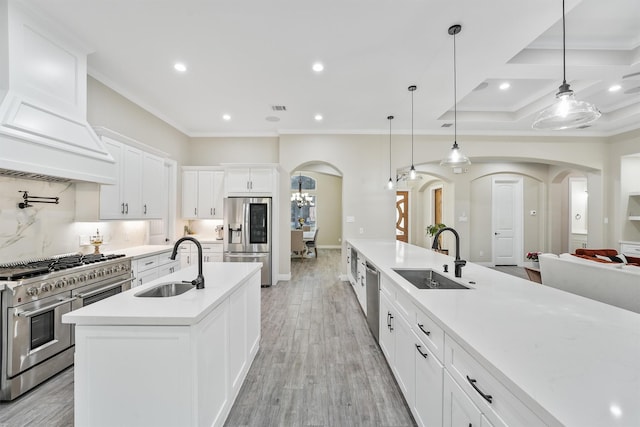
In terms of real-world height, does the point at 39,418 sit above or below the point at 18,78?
below

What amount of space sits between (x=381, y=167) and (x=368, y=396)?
14.1 ft

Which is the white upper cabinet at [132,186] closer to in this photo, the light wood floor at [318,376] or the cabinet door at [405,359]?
the light wood floor at [318,376]

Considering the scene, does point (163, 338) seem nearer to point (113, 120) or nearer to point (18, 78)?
point (18, 78)

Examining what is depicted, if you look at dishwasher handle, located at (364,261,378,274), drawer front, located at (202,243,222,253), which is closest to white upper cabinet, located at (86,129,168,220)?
drawer front, located at (202,243,222,253)

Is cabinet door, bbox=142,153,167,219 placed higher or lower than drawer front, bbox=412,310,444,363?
higher

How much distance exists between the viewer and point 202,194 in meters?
5.29

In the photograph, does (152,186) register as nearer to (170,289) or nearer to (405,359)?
(170,289)

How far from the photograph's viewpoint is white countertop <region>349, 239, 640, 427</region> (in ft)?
2.26

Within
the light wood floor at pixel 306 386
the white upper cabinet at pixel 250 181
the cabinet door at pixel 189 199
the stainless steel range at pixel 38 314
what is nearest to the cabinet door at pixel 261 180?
the white upper cabinet at pixel 250 181

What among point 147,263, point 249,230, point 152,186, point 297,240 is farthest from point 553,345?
point 297,240

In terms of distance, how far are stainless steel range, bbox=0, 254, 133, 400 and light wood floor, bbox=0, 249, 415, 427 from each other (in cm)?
14

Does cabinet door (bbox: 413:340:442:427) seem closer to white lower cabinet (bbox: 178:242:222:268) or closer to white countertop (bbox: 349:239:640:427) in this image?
white countertop (bbox: 349:239:640:427)

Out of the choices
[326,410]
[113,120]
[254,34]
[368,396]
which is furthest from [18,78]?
[368,396]

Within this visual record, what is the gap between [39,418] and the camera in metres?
1.80
